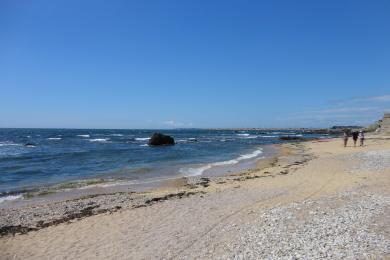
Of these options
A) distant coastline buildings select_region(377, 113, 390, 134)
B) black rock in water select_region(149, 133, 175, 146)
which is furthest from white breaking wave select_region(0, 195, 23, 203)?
distant coastline buildings select_region(377, 113, 390, 134)

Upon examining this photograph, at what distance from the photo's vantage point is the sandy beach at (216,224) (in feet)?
A: 24.6

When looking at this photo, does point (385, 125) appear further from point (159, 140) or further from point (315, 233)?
point (315, 233)

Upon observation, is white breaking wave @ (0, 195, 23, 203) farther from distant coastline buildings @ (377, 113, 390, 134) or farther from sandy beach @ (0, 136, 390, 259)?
distant coastline buildings @ (377, 113, 390, 134)

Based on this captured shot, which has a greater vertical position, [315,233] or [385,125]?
[385,125]

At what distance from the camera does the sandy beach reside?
750cm

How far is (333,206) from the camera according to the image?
33.8ft

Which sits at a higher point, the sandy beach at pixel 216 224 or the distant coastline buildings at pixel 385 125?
the distant coastline buildings at pixel 385 125

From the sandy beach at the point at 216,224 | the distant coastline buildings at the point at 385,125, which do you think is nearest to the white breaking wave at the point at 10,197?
the sandy beach at the point at 216,224

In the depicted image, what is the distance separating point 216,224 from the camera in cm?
954

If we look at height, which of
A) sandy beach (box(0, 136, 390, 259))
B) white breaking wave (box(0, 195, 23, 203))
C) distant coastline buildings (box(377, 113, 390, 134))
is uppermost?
distant coastline buildings (box(377, 113, 390, 134))

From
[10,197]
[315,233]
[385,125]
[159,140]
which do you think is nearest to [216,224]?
[315,233]

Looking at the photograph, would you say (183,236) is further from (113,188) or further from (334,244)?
(113,188)

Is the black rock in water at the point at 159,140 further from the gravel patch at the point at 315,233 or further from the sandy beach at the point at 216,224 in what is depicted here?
the gravel patch at the point at 315,233

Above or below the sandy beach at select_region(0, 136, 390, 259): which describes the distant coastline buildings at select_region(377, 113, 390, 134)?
above
